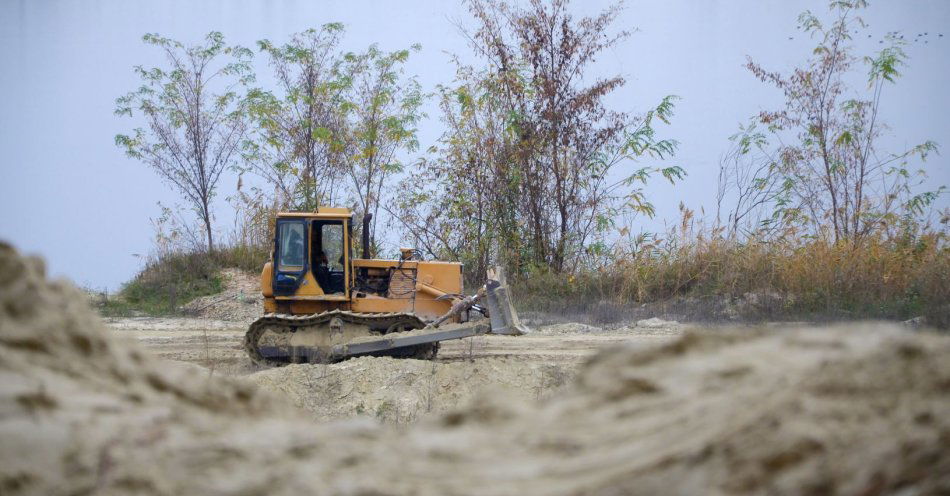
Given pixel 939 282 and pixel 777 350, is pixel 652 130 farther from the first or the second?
pixel 777 350

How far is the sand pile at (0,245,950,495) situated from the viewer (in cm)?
178

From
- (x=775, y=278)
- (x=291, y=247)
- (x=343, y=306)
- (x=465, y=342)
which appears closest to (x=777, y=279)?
(x=775, y=278)

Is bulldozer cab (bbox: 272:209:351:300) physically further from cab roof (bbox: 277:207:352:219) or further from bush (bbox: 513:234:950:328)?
bush (bbox: 513:234:950:328)

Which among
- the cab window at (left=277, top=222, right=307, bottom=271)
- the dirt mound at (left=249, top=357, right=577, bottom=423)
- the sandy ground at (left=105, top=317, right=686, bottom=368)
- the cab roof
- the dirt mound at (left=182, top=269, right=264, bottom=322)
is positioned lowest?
the dirt mound at (left=249, top=357, right=577, bottom=423)

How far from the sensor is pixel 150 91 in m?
21.6

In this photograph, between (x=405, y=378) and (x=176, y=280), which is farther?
(x=176, y=280)

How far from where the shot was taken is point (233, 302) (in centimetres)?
1898

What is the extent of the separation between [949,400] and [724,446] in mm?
466

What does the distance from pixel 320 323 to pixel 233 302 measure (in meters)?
7.55

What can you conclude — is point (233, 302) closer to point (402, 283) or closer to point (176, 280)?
point (176, 280)

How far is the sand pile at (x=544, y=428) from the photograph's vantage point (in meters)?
1.78

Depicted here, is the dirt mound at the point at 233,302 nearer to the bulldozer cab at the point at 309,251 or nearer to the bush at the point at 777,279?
the bush at the point at 777,279

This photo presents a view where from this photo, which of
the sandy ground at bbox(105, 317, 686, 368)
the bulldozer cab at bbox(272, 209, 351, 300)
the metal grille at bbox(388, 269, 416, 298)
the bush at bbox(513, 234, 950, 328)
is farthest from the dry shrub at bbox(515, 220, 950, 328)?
the bulldozer cab at bbox(272, 209, 351, 300)

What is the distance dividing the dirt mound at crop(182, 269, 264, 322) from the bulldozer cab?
5.86 m
